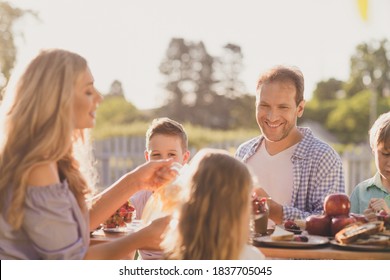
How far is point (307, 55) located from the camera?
2105 centimetres

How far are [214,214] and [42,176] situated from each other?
63cm

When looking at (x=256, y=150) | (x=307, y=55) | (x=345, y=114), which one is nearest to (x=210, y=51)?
(x=345, y=114)

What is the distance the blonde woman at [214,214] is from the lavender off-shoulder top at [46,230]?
1.19 ft

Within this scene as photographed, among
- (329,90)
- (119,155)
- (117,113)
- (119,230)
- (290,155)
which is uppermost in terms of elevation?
(329,90)

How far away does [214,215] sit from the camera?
2273 mm

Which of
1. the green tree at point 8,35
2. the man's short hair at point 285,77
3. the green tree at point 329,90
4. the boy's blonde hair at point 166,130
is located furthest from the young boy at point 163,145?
the green tree at point 329,90

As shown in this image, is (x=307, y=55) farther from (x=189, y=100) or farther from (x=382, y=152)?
(x=382, y=152)

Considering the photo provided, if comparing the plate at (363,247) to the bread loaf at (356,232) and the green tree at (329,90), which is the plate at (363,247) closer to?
the bread loaf at (356,232)

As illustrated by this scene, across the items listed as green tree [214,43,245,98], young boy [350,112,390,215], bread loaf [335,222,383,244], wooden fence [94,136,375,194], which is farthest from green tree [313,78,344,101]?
bread loaf [335,222,383,244]

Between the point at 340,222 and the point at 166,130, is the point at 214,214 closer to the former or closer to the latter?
the point at 340,222

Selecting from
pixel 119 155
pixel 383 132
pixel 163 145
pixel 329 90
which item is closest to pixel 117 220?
pixel 163 145


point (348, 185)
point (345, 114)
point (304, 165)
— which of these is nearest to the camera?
point (304, 165)

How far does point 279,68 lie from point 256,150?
0.51m

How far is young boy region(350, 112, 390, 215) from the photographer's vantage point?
2992mm
